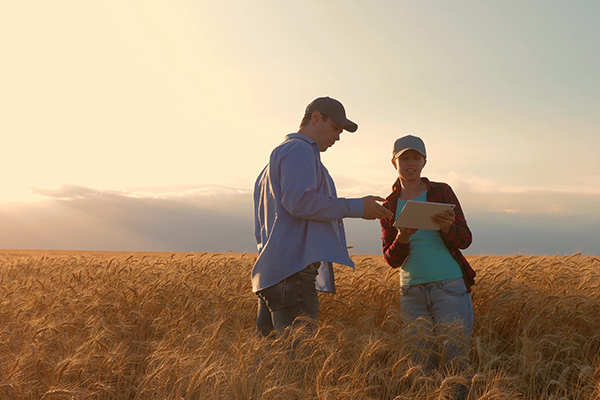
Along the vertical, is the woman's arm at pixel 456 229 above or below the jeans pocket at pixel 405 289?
above

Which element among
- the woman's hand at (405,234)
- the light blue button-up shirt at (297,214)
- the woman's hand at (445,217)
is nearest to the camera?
the light blue button-up shirt at (297,214)

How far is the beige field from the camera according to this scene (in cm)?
239

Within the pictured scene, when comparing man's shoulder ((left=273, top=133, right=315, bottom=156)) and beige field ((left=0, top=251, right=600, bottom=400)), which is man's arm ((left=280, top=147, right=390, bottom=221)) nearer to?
man's shoulder ((left=273, top=133, right=315, bottom=156))

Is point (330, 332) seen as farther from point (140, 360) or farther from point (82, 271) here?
point (82, 271)

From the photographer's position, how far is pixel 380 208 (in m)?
2.62

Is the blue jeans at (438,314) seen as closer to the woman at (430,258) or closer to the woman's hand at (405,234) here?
the woman at (430,258)

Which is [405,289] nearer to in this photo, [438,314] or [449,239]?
[438,314]

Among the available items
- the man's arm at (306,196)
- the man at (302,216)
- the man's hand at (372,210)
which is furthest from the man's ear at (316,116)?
the man's hand at (372,210)

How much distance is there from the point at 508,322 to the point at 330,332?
1916 millimetres

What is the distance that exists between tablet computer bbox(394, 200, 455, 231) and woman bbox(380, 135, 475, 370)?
0.06m

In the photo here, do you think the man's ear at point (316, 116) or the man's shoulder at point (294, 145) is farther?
the man's ear at point (316, 116)

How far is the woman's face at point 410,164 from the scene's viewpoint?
3032mm

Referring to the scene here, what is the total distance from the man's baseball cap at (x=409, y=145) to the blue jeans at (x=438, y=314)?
35.8 inches

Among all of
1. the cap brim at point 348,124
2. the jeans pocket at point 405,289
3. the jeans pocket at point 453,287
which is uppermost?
the cap brim at point 348,124
